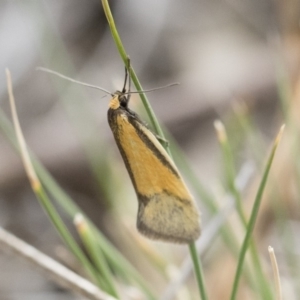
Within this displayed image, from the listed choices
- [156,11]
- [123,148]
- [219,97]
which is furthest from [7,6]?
[123,148]

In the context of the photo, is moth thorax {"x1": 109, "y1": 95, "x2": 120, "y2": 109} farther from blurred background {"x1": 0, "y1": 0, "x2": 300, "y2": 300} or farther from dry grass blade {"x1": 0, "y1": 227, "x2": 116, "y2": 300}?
blurred background {"x1": 0, "y1": 0, "x2": 300, "y2": 300}

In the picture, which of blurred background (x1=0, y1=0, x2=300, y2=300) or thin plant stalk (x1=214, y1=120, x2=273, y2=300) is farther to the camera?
blurred background (x1=0, y1=0, x2=300, y2=300)

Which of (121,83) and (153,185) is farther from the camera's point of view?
(121,83)

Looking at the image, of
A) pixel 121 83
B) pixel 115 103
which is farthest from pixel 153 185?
pixel 121 83

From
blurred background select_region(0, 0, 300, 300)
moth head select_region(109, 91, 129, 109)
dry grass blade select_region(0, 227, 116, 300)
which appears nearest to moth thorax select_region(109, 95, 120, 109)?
moth head select_region(109, 91, 129, 109)

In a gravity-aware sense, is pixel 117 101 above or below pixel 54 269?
above

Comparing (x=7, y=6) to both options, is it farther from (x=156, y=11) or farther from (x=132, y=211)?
(x=132, y=211)

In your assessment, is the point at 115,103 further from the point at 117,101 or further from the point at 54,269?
the point at 54,269

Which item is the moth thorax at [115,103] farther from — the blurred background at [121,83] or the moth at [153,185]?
the blurred background at [121,83]

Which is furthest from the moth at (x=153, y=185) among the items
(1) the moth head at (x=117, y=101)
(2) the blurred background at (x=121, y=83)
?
(2) the blurred background at (x=121, y=83)
